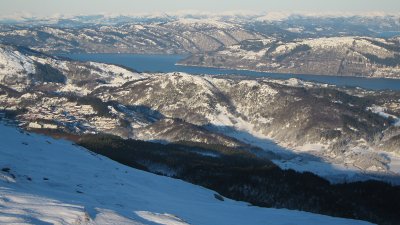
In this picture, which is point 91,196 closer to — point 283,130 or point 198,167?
point 198,167

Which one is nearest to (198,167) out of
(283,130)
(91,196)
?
(91,196)

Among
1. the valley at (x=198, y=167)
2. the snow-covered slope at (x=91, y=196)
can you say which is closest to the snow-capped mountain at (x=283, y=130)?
the valley at (x=198, y=167)

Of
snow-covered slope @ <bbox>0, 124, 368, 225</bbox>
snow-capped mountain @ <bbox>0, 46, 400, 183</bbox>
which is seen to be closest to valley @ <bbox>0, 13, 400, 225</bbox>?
snow-covered slope @ <bbox>0, 124, 368, 225</bbox>

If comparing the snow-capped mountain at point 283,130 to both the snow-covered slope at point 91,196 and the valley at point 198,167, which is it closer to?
the valley at point 198,167

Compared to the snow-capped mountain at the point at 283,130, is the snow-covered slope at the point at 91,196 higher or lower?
higher

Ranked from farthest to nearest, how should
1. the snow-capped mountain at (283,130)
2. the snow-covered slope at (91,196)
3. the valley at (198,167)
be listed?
the snow-capped mountain at (283,130), the valley at (198,167), the snow-covered slope at (91,196)

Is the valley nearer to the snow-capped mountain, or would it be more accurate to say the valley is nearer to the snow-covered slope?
the snow-covered slope

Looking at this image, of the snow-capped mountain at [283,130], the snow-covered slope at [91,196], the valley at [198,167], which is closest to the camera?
the snow-covered slope at [91,196]

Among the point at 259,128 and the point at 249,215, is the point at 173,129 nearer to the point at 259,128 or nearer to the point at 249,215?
the point at 259,128
